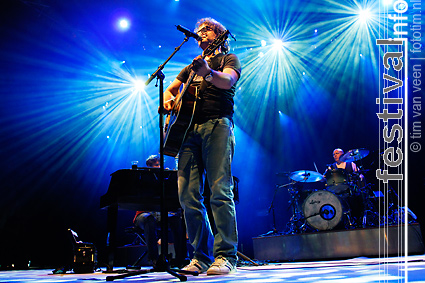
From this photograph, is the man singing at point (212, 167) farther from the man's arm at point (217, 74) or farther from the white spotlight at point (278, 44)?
the white spotlight at point (278, 44)

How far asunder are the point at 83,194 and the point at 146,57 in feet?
11.5

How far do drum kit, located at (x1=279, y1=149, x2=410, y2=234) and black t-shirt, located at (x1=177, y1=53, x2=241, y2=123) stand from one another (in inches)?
163

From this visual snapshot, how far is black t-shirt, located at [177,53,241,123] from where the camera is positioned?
2369 mm

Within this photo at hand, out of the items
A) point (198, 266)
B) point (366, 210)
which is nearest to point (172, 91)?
point (198, 266)

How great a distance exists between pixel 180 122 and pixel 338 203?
4.34 metres

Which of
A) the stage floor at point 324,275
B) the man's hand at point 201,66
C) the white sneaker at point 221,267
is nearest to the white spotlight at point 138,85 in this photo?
the stage floor at point 324,275

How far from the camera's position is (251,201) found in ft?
29.9

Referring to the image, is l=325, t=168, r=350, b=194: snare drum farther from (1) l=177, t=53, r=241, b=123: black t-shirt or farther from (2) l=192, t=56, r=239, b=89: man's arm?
(2) l=192, t=56, r=239, b=89: man's arm

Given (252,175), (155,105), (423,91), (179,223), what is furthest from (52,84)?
(423,91)

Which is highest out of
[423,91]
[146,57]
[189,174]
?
[146,57]

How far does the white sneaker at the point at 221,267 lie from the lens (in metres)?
2.00

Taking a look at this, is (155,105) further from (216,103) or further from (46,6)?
(216,103)

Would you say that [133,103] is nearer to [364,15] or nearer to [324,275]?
[364,15]

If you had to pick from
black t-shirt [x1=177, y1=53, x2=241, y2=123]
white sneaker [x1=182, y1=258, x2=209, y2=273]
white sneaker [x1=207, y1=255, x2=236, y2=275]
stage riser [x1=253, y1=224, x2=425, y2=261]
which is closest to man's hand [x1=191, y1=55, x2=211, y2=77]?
black t-shirt [x1=177, y1=53, x2=241, y2=123]
